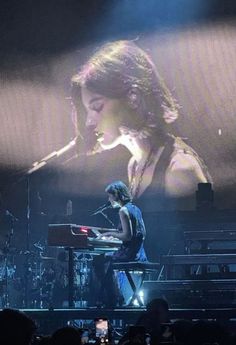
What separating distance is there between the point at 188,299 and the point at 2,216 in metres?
4.84

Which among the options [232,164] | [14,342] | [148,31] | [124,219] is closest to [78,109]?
[148,31]

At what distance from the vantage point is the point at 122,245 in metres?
8.30

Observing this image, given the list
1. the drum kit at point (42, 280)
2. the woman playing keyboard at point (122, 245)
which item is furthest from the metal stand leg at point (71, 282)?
the drum kit at point (42, 280)

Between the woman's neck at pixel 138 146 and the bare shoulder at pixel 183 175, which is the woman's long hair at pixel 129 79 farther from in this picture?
the bare shoulder at pixel 183 175

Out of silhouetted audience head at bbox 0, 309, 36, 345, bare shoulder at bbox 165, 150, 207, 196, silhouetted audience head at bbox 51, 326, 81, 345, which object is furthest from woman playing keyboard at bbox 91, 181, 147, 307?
silhouetted audience head at bbox 0, 309, 36, 345

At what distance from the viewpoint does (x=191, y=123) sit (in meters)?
11.5

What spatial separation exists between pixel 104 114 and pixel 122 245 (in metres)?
4.14

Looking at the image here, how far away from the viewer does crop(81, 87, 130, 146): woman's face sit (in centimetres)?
1186

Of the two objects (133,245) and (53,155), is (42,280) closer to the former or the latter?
(53,155)

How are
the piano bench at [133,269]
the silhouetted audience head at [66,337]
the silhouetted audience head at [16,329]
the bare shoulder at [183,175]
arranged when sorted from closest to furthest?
the silhouetted audience head at [16,329] < the silhouetted audience head at [66,337] < the piano bench at [133,269] < the bare shoulder at [183,175]

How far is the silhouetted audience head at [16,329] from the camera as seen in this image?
2.79 meters

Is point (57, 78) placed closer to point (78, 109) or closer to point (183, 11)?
point (78, 109)

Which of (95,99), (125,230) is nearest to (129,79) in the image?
(95,99)

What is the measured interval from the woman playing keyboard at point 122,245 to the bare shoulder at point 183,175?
312cm
